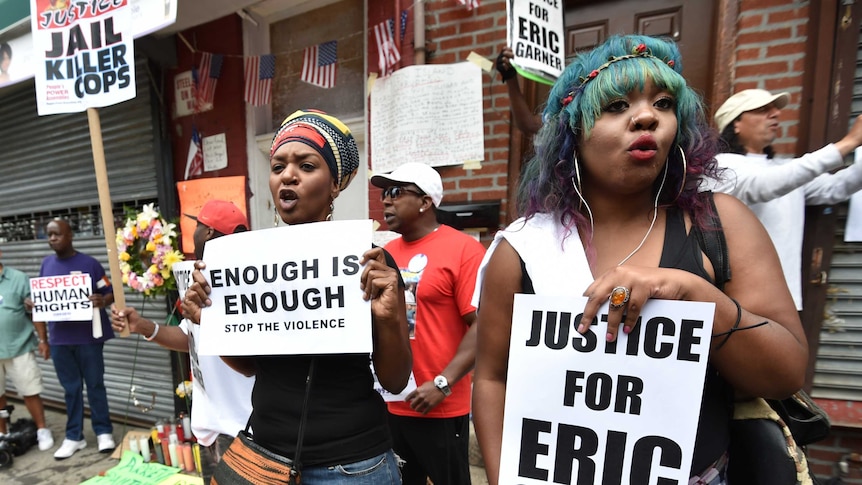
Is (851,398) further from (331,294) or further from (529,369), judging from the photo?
(331,294)

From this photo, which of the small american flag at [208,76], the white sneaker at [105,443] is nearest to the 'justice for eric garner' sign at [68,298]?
the white sneaker at [105,443]

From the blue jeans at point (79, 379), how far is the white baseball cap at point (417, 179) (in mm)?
3819

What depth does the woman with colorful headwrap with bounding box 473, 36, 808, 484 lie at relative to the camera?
933 millimetres

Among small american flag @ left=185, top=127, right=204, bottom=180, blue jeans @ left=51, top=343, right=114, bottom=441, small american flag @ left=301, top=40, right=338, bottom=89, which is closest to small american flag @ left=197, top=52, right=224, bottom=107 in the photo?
small american flag @ left=185, top=127, right=204, bottom=180

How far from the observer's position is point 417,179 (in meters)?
2.41

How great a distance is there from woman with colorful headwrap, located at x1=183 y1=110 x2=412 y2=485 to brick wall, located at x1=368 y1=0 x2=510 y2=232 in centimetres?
182

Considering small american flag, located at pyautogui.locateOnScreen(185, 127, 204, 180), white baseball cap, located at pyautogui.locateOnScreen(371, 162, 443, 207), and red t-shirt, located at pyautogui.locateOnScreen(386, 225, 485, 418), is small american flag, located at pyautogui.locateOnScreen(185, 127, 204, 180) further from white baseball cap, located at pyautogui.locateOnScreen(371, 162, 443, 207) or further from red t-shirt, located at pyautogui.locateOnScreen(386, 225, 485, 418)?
red t-shirt, located at pyautogui.locateOnScreen(386, 225, 485, 418)

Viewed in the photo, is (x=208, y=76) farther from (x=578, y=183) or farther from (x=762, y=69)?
(x=762, y=69)

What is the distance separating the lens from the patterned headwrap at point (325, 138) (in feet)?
4.66

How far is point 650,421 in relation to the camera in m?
0.95

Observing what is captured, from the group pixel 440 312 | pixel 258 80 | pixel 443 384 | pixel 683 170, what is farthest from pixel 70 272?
pixel 683 170

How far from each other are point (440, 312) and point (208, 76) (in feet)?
12.4

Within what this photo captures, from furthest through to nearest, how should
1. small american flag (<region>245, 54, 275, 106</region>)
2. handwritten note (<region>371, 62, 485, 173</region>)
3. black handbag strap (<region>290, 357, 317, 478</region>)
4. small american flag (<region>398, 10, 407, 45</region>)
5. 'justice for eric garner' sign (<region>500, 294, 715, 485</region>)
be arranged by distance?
small american flag (<region>245, 54, 275, 106</region>) < small american flag (<region>398, 10, 407, 45</region>) < handwritten note (<region>371, 62, 485, 173</region>) < black handbag strap (<region>290, 357, 317, 478</region>) < 'justice for eric garner' sign (<region>500, 294, 715, 485</region>)

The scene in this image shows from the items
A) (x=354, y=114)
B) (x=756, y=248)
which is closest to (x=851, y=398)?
(x=756, y=248)
